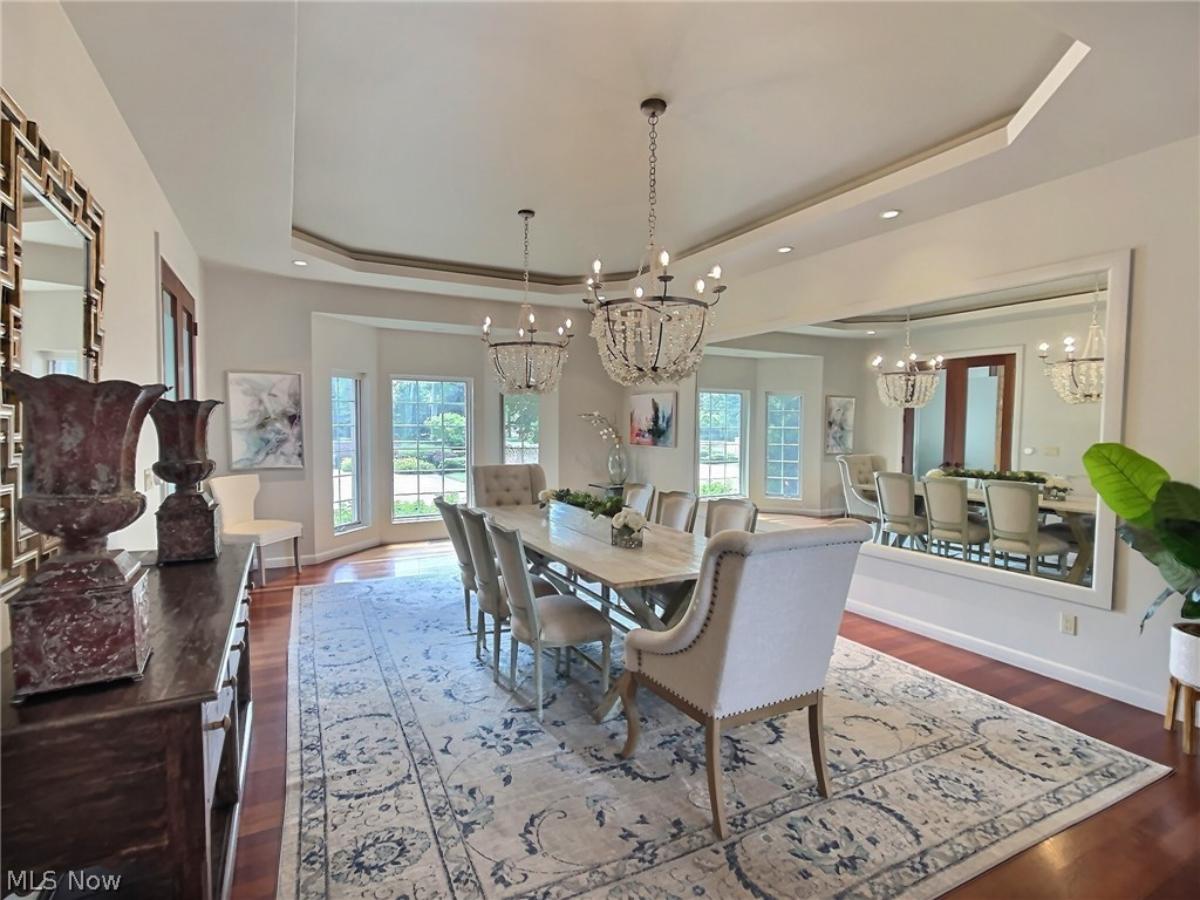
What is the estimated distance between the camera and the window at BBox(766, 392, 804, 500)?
609 centimetres

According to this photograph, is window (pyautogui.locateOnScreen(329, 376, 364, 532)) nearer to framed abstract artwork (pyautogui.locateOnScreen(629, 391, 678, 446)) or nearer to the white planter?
framed abstract artwork (pyautogui.locateOnScreen(629, 391, 678, 446))

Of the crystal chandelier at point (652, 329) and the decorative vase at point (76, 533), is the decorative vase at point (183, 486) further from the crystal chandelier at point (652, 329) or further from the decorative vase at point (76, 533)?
the crystal chandelier at point (652, 329)

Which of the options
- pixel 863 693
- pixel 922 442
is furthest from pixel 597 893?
pixel 922 442

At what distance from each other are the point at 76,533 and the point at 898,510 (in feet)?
15.2

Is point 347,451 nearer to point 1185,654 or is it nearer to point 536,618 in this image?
point 536,618

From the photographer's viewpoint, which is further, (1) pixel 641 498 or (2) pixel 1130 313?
(1) pixel 641 498

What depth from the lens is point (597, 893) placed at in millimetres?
1807

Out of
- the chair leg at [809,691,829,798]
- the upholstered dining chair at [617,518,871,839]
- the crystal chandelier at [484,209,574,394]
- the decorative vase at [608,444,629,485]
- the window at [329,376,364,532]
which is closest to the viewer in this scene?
the upholstered dining chair at [617,518,871,839]

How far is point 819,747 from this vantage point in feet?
7.54

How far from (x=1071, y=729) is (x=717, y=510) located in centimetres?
207

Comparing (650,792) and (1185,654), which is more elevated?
(1185,654)

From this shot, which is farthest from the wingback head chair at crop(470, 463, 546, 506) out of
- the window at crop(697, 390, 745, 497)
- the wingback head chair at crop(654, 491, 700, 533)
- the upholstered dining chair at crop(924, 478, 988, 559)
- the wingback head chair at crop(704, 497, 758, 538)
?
the upholstered dining chair at crop(924, 478, 988, 559)

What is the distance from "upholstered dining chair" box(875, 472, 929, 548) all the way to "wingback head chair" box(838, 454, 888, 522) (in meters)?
0.12

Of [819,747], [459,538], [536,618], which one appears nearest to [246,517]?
[459,538]
